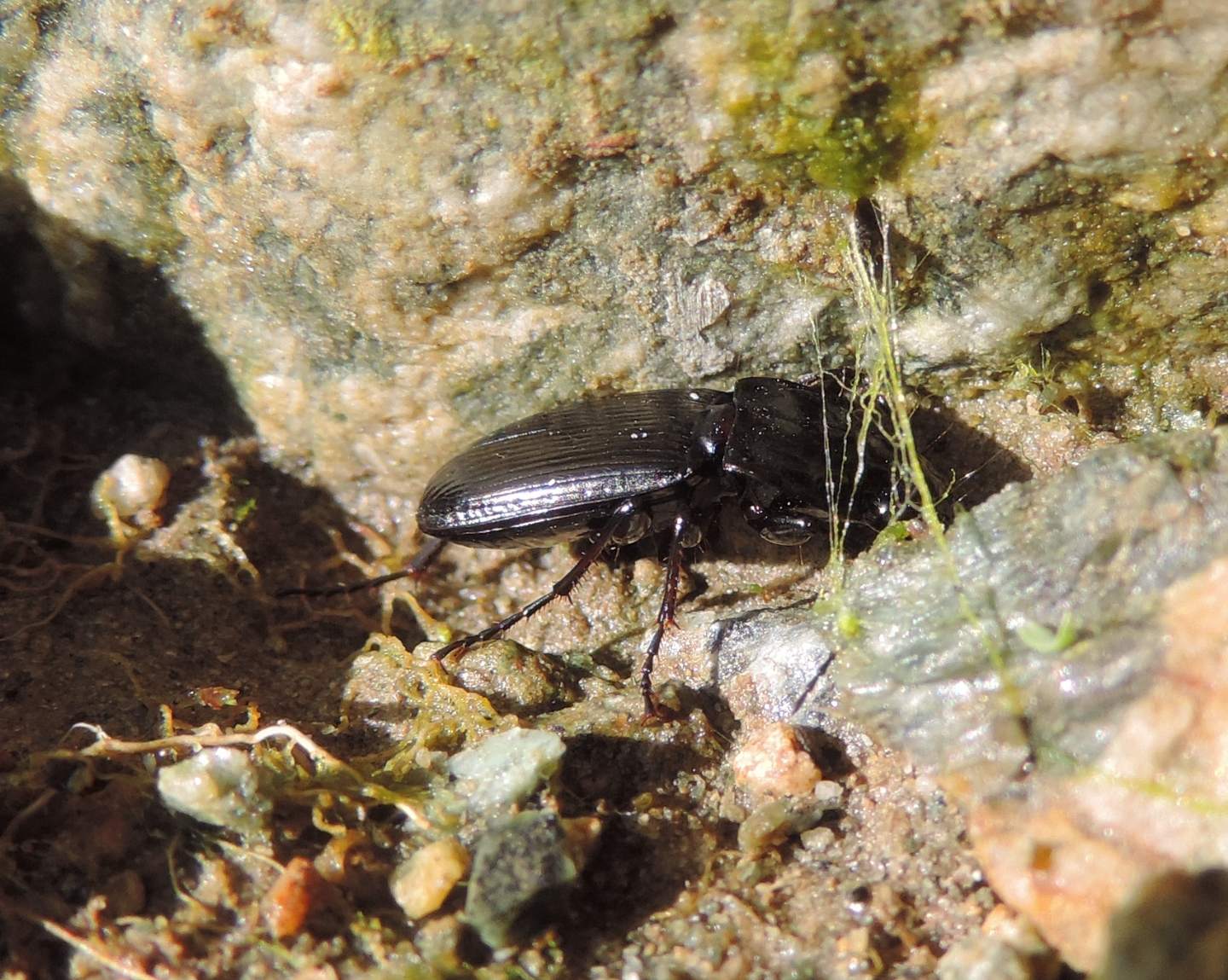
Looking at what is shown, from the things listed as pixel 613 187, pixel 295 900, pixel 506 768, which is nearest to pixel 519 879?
pixel 506 768

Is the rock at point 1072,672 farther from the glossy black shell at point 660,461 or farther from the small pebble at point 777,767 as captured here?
the glossy black shell at point 660,461

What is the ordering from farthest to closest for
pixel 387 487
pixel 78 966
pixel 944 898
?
pixel 387 487
pixel 944 898
pixel 78 966

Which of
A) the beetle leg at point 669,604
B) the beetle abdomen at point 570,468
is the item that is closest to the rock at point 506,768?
the beetle leg at point 669,604

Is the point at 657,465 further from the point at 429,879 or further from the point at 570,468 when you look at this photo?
the point at 429,879

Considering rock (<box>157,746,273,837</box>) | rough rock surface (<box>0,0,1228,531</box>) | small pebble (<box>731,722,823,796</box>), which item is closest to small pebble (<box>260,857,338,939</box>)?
rock (<box>157,746,273,837</box>)

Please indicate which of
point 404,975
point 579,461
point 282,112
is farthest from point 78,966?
point 282,112

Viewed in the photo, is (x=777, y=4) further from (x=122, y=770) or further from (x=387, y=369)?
(x=122, y=770)
